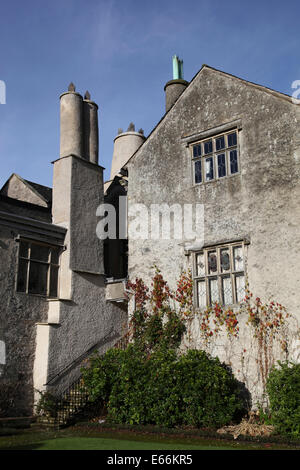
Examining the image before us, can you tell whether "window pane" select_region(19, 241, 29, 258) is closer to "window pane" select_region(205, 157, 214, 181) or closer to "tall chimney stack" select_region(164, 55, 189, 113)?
"window pane" select_region(205, 157, 214, 181)

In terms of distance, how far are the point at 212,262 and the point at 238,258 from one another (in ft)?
2.71

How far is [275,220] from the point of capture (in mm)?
12195

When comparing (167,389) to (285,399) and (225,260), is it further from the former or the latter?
(225,260)

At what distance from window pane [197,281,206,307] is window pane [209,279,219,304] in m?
0.23

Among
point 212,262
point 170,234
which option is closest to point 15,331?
point 170,234

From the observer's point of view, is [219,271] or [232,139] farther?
[232,139]

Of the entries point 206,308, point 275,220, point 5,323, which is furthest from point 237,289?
point 5,323

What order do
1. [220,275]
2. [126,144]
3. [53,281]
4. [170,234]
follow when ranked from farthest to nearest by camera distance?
[126,144] < [53,281] < [170,234] < [220,275]

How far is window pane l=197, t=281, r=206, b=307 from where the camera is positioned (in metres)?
13.2

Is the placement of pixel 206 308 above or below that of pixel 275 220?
below

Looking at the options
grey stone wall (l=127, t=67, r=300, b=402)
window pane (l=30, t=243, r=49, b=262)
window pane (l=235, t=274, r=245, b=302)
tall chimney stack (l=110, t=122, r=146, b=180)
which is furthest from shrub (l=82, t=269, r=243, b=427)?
tall chimney stack (l=110, t=122, r=146, b=180)

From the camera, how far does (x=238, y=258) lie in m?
12.7
